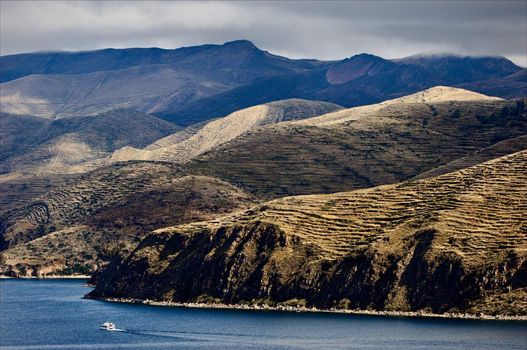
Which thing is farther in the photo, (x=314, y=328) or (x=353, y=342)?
(x=314, y=328)

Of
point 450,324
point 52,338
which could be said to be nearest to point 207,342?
point 52,338

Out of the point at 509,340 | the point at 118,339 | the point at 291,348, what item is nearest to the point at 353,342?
the point at 291,348

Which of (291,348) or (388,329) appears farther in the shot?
(388,329)

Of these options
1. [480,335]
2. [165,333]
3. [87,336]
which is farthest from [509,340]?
[87,336]

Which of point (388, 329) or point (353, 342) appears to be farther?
point (388, 329)

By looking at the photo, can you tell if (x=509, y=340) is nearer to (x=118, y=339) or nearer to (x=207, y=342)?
(x=207, y=342)

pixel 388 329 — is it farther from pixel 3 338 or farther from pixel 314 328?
pixel 3 338

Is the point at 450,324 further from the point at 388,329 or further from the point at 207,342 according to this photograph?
the point at 207,342

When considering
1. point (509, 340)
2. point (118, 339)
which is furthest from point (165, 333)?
point (509, 340)
